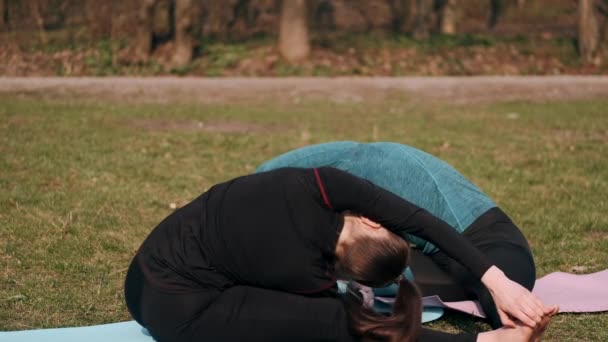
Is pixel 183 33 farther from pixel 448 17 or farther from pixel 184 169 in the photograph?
pixel 184 169

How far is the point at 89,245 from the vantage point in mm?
5824

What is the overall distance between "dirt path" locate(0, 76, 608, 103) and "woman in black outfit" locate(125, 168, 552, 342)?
987cm

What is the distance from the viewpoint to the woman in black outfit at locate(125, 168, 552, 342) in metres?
3.73

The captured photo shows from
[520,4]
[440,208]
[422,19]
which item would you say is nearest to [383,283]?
[440,208]

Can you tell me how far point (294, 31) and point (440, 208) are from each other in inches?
506

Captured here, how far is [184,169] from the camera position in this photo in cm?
827

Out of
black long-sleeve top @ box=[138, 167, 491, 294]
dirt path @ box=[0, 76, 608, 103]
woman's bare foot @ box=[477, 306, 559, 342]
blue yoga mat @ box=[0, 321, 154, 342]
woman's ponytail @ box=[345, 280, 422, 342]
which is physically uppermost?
black long-sleeve top @ box=[138, 167, 491, 294]

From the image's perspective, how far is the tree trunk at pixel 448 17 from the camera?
74.2ft

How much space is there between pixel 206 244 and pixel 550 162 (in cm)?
566

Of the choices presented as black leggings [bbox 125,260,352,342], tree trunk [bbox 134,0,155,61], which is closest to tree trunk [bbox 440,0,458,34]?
tree trunk [bbox 134,0,155,61]

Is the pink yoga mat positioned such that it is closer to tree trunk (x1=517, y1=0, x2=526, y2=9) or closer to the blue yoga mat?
the blue yoga mat

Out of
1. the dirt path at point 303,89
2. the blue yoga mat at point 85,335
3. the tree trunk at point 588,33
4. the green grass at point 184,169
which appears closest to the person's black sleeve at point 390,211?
the green grass at point 184,169

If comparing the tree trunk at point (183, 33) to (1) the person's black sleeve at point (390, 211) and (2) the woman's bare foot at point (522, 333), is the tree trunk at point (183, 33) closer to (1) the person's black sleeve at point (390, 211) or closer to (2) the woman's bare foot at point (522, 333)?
(1) the person's black sleeve at point (390, 211)

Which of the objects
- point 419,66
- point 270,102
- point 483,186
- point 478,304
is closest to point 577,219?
point 483,186
